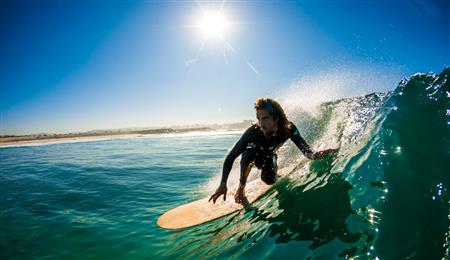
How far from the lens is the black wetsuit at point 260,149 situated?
4.90 metres

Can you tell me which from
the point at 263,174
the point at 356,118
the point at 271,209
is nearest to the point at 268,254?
the point at 271,209

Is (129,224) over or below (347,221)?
below

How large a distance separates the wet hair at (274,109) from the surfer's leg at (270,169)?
1.99 ft

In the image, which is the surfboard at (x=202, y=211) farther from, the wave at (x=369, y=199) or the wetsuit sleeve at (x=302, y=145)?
the wetsuit sleeve at (x=302, y=145)

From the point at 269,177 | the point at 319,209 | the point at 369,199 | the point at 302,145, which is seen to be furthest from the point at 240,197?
the point at 369,199

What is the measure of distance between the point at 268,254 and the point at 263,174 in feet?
8.64

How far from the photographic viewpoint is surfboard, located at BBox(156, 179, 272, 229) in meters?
5.25

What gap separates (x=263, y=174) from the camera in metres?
5.65

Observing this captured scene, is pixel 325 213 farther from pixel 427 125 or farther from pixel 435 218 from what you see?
pixel 427 125

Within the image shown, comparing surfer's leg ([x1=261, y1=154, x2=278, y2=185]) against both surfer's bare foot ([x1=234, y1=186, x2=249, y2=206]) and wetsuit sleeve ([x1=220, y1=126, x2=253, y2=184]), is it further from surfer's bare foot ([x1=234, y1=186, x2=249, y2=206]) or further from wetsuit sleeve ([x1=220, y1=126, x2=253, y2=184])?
wetsuit sleeve ([x1=220, y1=126, x2=253, y2=184])

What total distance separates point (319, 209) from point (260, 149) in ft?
5.86

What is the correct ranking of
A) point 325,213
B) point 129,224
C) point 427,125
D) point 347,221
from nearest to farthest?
point 347,221
point 325,213
point 427,125
point 129,224

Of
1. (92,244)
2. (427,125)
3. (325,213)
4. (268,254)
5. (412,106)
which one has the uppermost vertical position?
(412,106)

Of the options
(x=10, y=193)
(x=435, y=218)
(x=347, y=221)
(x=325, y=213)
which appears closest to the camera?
(x=435, y=218)
